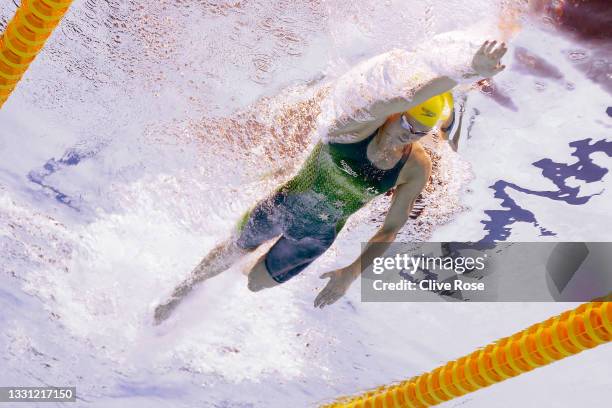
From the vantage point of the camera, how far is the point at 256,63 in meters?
4.87

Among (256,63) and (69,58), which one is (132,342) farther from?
(256,63)

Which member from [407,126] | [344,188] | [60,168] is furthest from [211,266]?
[60,168]

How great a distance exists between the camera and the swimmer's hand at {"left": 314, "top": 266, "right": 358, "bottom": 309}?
4461mm

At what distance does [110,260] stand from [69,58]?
12.4ft

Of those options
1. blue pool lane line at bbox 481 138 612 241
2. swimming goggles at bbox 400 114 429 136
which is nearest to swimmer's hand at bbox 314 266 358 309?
swimming goggles at bbox 400 114 429 136

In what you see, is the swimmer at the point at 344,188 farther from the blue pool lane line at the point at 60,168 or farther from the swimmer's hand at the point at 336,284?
the blue pool lane line at the point at 60,168

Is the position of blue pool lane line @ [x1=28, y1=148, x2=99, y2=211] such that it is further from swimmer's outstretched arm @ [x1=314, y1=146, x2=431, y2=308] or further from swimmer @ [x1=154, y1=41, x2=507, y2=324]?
swimmer's outstretched arm @ [x1=314, y1=146, x2=431, y2=308]

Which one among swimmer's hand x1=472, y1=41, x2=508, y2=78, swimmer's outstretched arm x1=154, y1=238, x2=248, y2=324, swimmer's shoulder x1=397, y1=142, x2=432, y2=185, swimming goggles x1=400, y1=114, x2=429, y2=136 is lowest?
swimmer's outstretched arm x1=154, y1=238, x2=248, y2=324

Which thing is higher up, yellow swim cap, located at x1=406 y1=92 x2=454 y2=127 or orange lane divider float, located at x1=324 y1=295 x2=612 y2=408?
yellow swim cap, located at x1=406 y1=92 x2=454 y2=127

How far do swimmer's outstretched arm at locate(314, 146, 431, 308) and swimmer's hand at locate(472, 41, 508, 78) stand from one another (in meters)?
1.44

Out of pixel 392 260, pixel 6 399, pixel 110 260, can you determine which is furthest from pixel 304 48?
pixel 6 399

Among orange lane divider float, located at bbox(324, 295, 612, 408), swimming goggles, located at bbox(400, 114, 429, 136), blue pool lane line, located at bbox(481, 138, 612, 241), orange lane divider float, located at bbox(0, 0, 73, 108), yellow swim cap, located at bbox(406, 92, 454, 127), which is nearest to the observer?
orange lane divider float, located at bbox(0, 0, 73, 108)

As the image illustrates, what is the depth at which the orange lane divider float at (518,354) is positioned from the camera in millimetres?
3625

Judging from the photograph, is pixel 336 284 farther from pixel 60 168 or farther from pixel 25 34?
pixel 60 168
